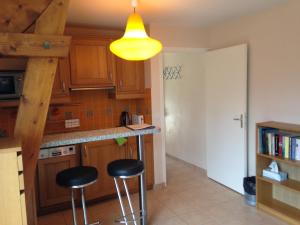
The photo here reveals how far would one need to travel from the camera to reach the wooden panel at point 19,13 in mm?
1590

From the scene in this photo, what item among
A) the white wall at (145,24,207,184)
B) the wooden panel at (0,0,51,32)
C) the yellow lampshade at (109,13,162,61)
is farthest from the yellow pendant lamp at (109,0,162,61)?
→ the white wall at (145,24,207,184)

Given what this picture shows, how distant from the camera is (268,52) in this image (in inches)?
122

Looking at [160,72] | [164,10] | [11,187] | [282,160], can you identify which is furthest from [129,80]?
[11,187]

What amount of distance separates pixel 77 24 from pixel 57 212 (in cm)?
241

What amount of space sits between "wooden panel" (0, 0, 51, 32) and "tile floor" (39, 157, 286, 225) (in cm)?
223

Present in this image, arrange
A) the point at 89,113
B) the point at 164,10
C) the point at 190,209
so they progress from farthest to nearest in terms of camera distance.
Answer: the point at 89,113, the point at 190,209, the point at 164,10

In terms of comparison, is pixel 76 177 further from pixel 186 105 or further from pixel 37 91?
pixel 186 105

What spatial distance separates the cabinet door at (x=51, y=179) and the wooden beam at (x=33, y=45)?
1.73 metres

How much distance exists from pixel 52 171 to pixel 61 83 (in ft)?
3.50

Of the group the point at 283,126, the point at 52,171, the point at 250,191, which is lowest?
the point at 250,191

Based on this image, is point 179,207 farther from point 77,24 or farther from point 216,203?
point 77,24

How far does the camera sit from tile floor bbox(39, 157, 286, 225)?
2.91m

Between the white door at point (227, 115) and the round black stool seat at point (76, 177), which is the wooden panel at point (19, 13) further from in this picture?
the white door at point (227, 115)

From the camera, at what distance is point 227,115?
11.9 ft
